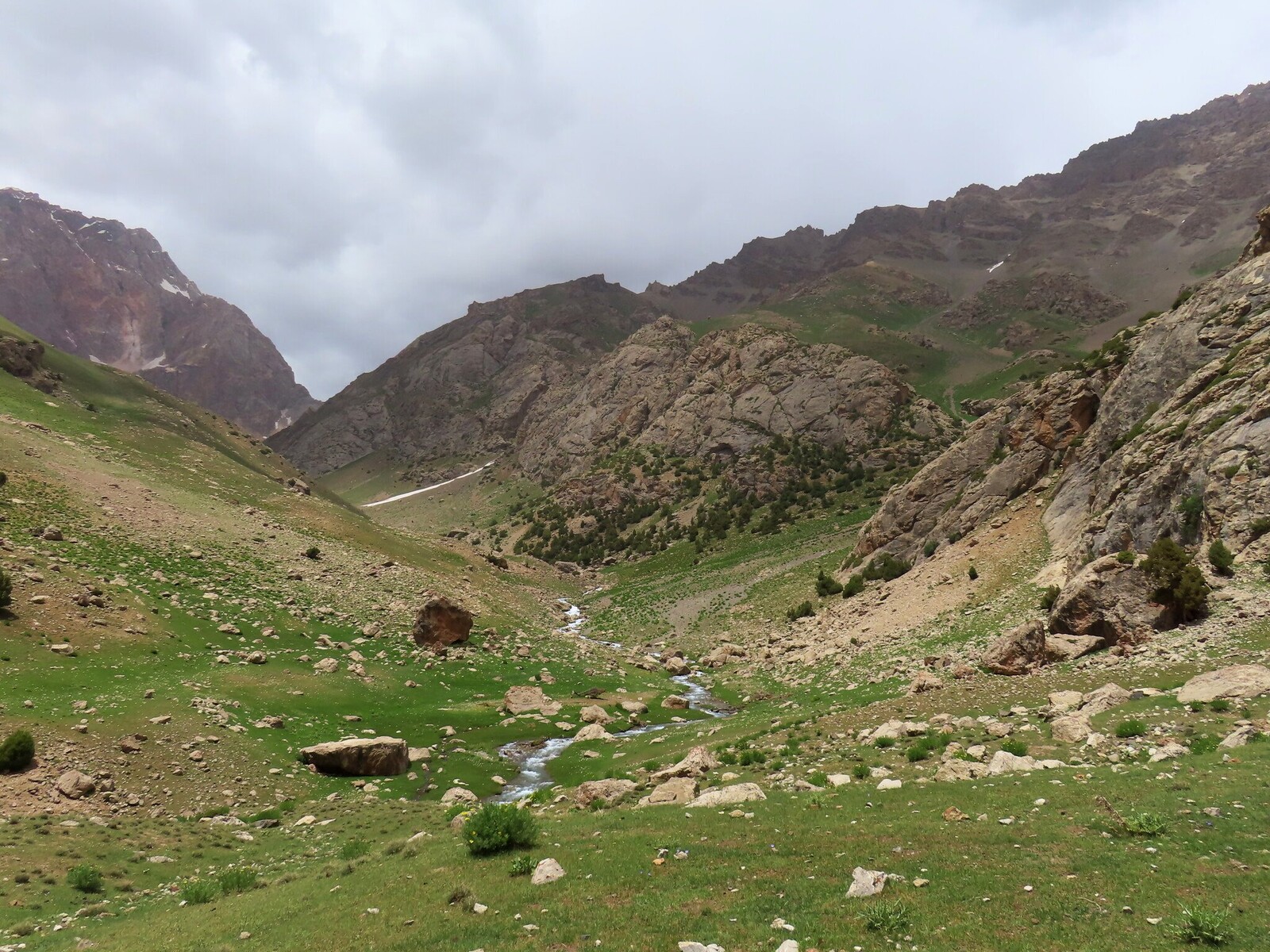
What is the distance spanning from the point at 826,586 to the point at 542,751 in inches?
1372

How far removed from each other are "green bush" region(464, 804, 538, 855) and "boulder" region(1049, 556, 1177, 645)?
22741 millimetres

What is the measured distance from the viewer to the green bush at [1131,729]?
52.4ft

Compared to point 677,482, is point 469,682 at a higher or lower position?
lower

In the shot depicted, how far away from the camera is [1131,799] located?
12.4 meters

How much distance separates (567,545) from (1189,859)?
407 feet

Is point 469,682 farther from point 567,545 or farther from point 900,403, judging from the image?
point 900,403

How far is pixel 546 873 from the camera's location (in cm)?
1277

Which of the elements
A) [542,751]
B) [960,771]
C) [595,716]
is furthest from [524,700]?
[960,771]

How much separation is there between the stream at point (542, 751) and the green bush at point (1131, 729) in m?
16.3

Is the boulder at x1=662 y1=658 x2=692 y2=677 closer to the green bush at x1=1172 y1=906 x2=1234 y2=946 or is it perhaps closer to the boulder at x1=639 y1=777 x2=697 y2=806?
the boulder at x1=639 y1=777 x2=697 y2=806

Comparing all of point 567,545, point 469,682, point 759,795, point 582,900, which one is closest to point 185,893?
point 582,900

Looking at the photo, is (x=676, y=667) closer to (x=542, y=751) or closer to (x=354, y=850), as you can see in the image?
(x=542, y=751)

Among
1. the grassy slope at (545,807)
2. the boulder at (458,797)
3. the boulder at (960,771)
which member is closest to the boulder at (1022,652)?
the grassy slope at (545,807)

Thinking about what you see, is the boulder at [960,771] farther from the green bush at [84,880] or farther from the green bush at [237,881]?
the green bush at [84,880]
